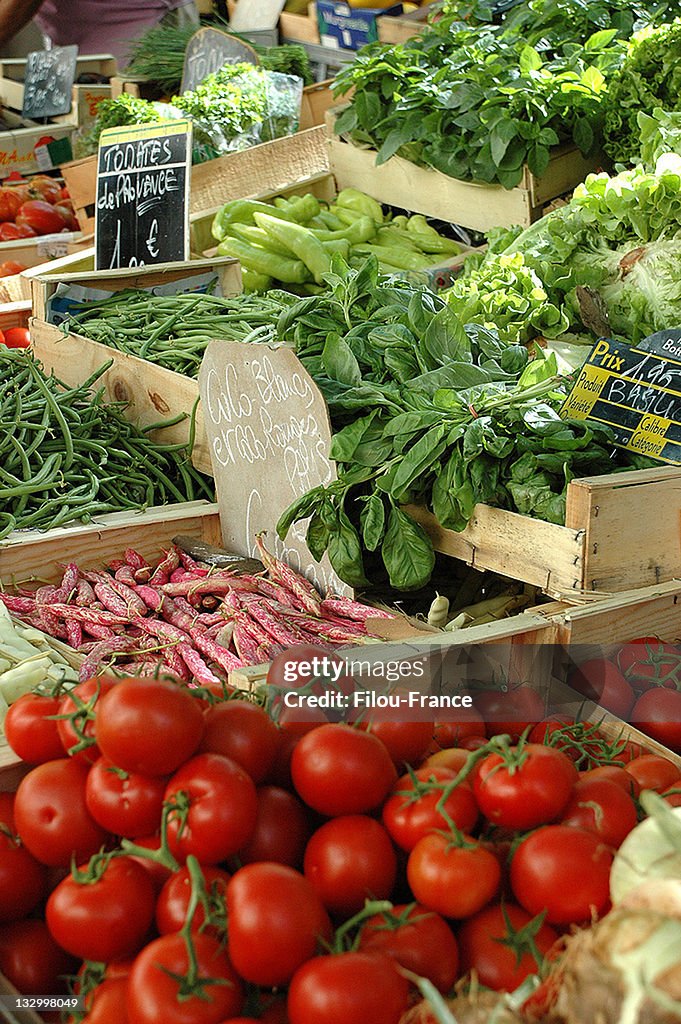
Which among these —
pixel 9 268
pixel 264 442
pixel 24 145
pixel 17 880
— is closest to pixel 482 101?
pixel 264 442

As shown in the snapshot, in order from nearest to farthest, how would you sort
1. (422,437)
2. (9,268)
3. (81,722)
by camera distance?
(81,722), (422,437), (9,268)

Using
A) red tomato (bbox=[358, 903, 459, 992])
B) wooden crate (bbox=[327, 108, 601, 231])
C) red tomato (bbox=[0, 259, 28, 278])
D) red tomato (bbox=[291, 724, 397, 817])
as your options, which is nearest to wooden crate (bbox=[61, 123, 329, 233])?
wooden crate (bbox=[327, 108, 601, 231])

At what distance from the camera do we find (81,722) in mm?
1498

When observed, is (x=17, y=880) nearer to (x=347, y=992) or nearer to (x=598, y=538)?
(x=347, y=992)

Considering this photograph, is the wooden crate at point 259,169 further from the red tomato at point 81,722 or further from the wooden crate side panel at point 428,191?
the red tomato at point 81,722

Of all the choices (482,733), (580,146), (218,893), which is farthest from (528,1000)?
(580,146)

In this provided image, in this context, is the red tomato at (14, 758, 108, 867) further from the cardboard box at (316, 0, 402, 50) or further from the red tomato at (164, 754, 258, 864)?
the cardboard box at (316, 0, 402, 50)

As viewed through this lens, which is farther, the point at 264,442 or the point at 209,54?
the point at 209,54

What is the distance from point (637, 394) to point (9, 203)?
5.44 metres

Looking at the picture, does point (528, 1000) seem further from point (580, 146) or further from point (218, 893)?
point (580, 146)

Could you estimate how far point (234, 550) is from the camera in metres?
3.36

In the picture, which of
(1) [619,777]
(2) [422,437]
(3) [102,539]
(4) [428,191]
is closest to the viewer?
(1) [619,777]

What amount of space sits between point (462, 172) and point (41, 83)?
4.92m

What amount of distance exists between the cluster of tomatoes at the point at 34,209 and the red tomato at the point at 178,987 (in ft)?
19.2
